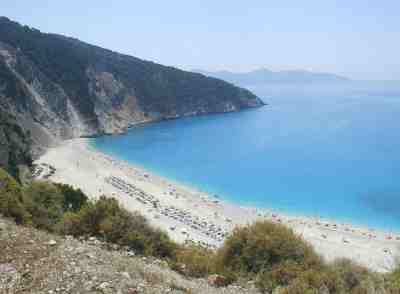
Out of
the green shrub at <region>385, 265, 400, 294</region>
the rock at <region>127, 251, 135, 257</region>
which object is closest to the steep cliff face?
the rock at <region>127, 251, 135, 257</region>

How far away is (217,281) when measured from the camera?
32.6 ft

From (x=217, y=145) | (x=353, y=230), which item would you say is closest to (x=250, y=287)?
(x=353, y=230)

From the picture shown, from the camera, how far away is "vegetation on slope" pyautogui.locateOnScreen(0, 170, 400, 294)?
31.7 ft

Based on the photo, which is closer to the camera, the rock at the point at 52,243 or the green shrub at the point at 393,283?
the rock at the point at 52,243

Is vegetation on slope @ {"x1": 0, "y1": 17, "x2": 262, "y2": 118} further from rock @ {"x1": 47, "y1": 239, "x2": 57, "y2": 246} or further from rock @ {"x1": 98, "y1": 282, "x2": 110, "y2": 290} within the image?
rock @ {"x1": 98, "y1": 282, "x2": 110, "y2": 290}

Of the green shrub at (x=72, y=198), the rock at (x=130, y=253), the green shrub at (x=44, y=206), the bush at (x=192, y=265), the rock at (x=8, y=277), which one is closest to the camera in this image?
the rock at (x=8, y=277)

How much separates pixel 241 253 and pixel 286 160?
2122 inches

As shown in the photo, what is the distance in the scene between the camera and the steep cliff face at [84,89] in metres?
72.6

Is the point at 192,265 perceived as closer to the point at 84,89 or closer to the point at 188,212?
the point at 188,212

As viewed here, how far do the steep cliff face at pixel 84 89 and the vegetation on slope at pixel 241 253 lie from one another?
51.8 meters

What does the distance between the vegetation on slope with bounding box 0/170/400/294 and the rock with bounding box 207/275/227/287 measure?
0.08 meters

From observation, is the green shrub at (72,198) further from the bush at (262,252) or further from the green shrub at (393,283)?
the green shrub at (393,283)

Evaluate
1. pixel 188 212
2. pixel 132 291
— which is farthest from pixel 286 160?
pixel 132 291

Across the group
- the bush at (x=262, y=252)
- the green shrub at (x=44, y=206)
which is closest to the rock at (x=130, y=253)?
the bush at (x=262, y=252)
